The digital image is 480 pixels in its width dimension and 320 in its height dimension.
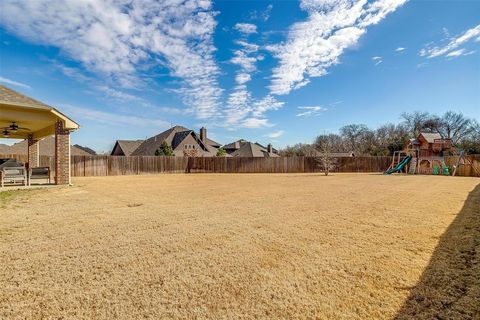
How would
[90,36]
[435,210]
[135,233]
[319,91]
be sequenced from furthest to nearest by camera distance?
[319,91] → [90,36] → [435,210] → [135,233]

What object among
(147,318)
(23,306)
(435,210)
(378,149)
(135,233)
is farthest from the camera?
(378,149)

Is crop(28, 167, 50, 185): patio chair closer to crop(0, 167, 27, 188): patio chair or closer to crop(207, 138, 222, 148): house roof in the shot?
crop(0, 167, 27, 188): patio chair

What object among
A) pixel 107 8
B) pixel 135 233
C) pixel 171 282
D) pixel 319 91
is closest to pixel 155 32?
pixel 107 8

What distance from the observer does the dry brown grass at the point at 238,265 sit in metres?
2.11

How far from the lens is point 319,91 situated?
23.1 meters

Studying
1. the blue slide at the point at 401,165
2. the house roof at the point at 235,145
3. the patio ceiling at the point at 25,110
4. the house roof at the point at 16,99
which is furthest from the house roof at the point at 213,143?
the house roof at the point at 16,99

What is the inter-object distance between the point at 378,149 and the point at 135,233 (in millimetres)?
51340

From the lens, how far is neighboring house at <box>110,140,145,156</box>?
3841 centimetres

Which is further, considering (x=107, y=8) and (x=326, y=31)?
(x=326, y=31)

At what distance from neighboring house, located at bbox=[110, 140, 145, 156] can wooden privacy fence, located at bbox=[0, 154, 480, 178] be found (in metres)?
16.9

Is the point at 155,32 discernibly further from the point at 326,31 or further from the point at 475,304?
the point at 475,304

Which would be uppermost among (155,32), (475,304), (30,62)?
(155,32)

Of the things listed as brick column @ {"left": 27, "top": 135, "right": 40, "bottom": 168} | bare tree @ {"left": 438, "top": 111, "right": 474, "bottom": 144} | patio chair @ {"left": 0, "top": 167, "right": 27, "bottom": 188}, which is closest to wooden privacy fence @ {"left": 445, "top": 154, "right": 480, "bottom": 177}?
patio chair @ {"left": 0, "top": 167, "right": 27, "bottom": 188}

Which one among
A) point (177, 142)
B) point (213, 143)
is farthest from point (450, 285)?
point (213, 143)
